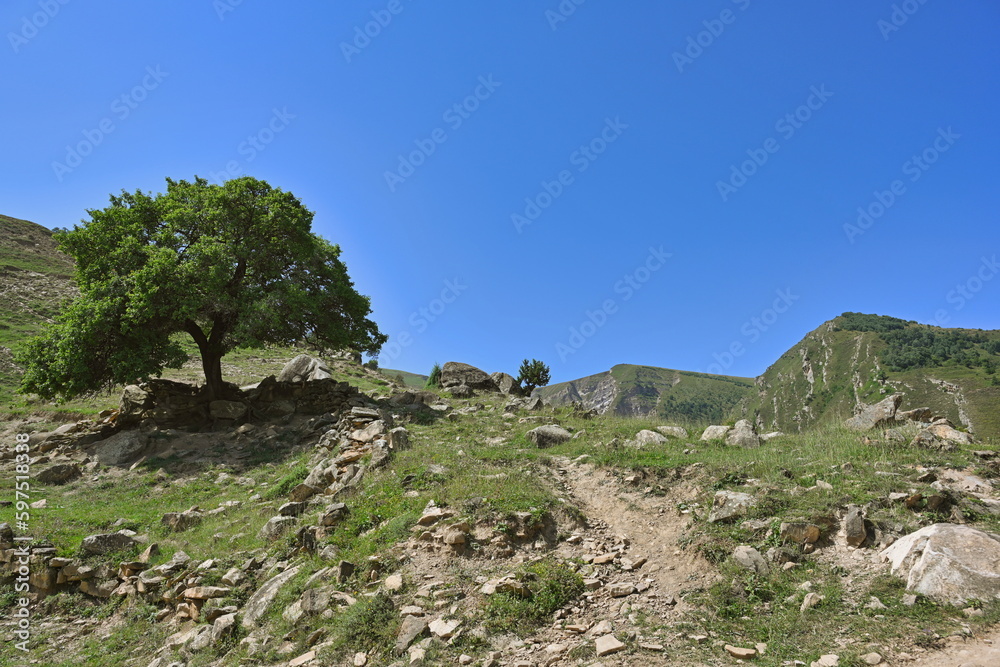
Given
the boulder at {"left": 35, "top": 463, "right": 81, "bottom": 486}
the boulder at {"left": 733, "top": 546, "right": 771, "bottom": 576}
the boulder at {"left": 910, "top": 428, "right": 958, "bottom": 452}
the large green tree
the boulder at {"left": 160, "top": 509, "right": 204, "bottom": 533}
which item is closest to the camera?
the boulder at {"left": 733, "top": 546, "right": 771, "bottom": 576}

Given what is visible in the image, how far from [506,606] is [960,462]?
797 centimetres

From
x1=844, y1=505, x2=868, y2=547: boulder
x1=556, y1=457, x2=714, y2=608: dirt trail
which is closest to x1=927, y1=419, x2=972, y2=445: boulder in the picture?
x1=844, y1=505, x2=868, y2=547: boulder

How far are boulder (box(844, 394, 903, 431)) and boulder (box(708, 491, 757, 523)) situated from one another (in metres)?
5.47

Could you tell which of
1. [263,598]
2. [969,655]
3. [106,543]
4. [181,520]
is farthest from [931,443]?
[106,543]

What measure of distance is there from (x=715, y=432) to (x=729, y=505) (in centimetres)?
471

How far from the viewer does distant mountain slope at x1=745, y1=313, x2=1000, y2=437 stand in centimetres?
7238

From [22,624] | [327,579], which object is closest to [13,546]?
[22,624]

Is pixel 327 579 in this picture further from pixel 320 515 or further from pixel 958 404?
pixel 958 404

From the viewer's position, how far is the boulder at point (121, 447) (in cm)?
1555

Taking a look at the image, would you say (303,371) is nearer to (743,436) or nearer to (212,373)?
(212,373)

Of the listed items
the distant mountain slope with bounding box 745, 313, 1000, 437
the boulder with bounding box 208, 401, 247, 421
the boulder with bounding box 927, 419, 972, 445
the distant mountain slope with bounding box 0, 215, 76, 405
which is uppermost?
the distant mountain slope with bounding box 745, 313, 1000, 437

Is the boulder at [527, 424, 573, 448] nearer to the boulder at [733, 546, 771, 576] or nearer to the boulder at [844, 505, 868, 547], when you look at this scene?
the boulder at [733, 546, 771, 576]

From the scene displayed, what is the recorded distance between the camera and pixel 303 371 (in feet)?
66.1

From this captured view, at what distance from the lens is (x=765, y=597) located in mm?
5902
